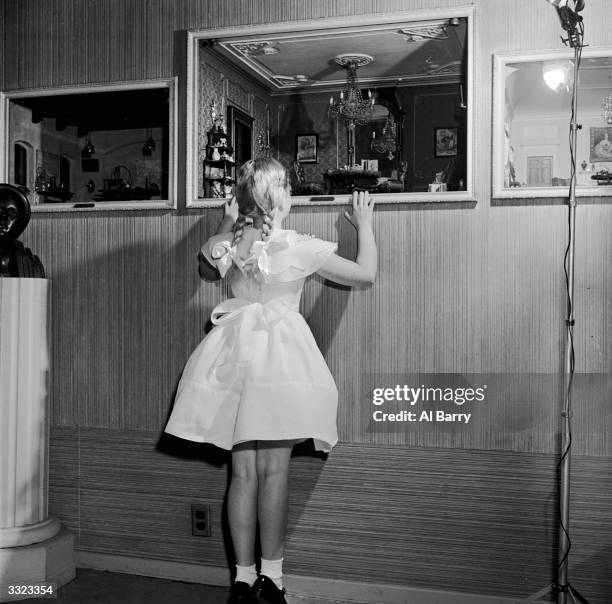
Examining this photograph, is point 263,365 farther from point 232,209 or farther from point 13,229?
point 13,229

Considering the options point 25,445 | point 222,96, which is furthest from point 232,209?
point 25,445

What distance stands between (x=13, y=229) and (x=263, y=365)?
4.03ft

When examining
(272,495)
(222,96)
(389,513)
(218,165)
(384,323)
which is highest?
(222,96)

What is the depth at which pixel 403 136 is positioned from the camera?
105 inches

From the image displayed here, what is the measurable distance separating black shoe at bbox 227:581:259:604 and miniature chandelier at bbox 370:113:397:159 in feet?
5.38

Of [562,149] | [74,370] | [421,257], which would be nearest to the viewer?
[562,149]

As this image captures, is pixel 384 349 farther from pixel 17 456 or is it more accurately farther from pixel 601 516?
pixel 17 456

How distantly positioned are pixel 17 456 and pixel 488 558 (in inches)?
73.4

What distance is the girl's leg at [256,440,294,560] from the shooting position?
2.51 m

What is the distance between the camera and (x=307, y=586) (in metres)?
2.78

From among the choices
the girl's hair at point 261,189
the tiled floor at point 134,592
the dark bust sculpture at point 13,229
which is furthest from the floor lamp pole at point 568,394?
the dark bust sculpture at point 13,229

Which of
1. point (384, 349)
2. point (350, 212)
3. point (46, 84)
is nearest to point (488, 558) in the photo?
point (384, 349)

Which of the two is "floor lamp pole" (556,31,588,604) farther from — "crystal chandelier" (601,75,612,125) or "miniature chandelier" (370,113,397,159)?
"miniature chandelier" (370,113,397,159)

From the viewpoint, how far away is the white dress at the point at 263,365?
242 centimetres
